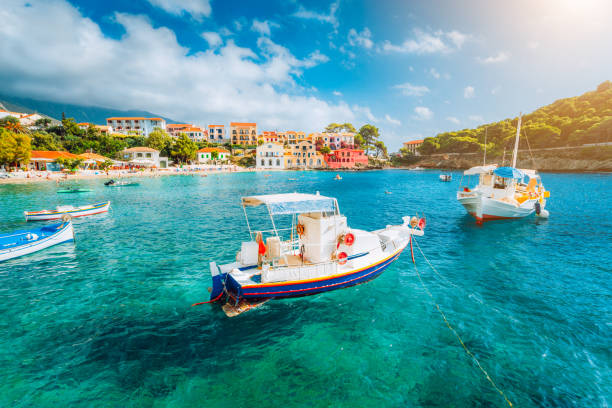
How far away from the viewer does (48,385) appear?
6762 mm

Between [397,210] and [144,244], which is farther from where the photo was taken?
[397,210]

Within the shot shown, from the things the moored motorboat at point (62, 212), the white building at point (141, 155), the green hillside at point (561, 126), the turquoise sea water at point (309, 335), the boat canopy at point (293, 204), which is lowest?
the turquoise sea water at point (309, 335)

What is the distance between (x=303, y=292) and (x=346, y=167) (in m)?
118

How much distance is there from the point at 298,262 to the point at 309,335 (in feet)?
9.93

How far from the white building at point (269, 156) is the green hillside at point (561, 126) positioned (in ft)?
275

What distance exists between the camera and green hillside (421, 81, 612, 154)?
8475cm

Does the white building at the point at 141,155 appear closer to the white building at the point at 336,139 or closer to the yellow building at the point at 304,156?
the yellow building at the point at 304,156

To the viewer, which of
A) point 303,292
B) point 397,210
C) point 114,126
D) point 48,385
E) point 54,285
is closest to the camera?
point 48,385

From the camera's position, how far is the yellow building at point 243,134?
127188mm

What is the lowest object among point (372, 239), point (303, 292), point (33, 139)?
point (303, 292)

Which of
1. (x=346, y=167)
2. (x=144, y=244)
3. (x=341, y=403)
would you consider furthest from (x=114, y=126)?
(x=341, y=403)

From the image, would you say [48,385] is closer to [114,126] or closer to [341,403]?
[341,403]

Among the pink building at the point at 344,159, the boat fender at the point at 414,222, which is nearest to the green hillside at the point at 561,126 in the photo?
the pink building at the point at 344,159

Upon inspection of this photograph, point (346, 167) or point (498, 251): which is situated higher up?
point (346, 167)
